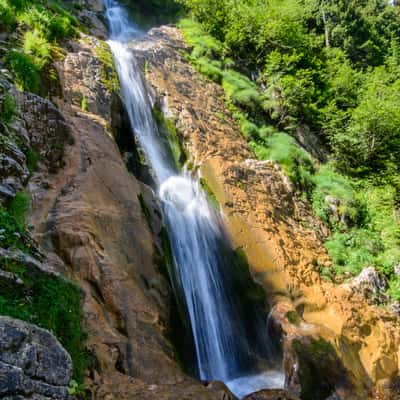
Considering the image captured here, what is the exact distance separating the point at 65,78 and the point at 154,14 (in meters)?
19.8

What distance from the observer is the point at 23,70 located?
26.0 ft

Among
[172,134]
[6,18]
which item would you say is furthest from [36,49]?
[172,134]

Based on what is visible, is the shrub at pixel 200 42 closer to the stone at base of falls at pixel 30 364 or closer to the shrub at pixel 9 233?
the shrub at pixel 9 233

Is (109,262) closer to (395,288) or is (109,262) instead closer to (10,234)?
(10,234)

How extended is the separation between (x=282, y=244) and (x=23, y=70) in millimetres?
8147

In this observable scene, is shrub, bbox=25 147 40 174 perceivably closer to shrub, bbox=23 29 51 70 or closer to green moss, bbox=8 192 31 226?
green moss, bbox=8 192 31 226

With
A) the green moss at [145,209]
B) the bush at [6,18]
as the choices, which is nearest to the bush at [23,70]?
the bush at [6,18]

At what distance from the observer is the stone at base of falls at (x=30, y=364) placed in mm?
2803

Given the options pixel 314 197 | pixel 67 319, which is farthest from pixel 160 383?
pixel 314 197

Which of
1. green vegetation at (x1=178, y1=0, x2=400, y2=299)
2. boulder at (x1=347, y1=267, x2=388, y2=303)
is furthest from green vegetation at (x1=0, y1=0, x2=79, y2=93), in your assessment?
boulder at (x1=347, y1=267, x2=388, y2=303)

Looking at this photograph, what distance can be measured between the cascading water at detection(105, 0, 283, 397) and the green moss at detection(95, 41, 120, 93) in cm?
53

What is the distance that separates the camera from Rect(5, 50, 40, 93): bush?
7699 mm

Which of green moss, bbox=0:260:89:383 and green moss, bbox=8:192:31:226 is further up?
green moss, bbox=8:192:31:226

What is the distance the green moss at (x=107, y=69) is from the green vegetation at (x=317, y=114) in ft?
17.4
